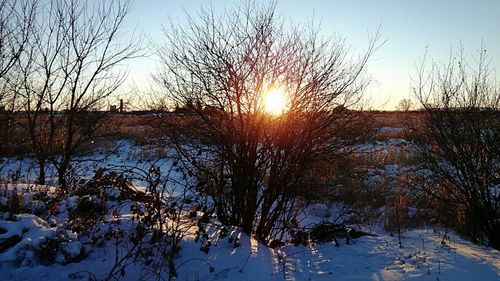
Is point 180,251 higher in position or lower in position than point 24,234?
lower

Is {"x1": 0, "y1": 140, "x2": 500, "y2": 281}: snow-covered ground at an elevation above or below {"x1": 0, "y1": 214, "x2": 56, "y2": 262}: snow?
below

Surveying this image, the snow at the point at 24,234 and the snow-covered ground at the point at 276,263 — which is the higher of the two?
the snow at the point at 24,234

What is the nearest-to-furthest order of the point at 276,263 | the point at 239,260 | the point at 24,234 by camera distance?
the point at 24,234, the point at 239,260, the point at 276,263

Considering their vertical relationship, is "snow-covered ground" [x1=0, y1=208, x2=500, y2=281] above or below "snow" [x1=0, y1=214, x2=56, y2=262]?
below

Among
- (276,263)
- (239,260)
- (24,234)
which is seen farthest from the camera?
(276,263)

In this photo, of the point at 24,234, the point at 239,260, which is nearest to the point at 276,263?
the point at 239,260

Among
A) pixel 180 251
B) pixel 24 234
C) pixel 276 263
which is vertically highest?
pixel 24 234

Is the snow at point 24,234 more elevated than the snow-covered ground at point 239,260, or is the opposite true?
the snow at point 24,234

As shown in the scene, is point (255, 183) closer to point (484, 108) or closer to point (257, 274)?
point (257, 274)

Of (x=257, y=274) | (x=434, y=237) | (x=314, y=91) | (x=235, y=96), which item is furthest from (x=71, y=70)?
(x=434, y=237)

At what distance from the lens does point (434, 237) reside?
673 cm

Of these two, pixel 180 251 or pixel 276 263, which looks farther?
pixel 276 263

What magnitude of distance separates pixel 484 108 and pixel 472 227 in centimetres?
197

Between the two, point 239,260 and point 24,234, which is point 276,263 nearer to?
point 239,260
